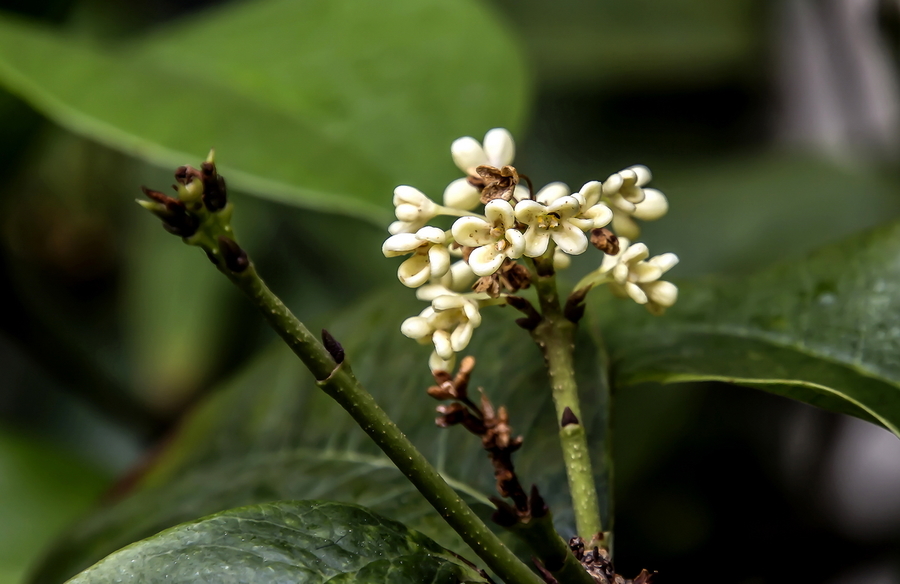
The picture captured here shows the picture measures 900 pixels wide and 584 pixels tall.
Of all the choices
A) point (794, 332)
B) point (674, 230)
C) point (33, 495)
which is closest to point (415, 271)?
point (794, 332)

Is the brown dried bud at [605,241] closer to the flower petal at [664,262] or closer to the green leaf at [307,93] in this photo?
the flower petal at [664,262]

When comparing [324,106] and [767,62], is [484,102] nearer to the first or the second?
[324,106]

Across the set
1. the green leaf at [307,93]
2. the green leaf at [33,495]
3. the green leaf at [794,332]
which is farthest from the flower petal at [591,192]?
the green leaf at [33,495]

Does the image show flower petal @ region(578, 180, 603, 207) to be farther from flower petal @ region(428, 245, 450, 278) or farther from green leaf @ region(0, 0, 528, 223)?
green leaf @ region(0, 0, 528, 223)

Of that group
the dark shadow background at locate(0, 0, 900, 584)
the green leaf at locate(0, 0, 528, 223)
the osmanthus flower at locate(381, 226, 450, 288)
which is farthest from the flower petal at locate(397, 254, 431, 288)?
the dark shadow background at locate(0, 0, 900, 584)

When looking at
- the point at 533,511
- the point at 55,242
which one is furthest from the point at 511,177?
the point at 55,242

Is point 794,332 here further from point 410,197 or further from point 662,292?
point 410,197

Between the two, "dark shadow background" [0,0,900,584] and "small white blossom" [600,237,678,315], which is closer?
"small white blossom" [600,237,678,315]
